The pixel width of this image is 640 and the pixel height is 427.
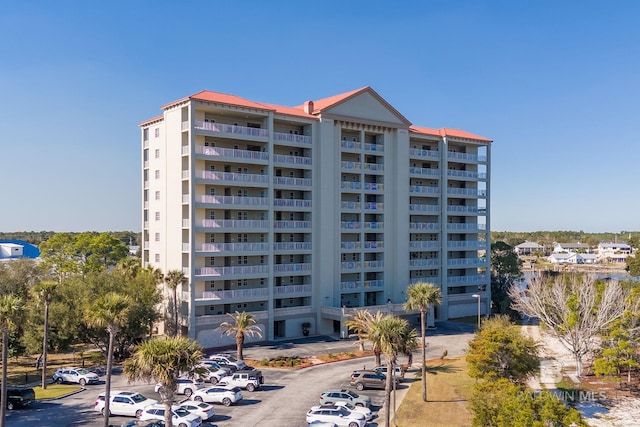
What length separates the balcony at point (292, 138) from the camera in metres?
64.1

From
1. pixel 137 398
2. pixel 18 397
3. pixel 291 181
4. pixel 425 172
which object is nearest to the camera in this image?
pixel 137 398

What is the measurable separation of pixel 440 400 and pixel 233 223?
31153mm

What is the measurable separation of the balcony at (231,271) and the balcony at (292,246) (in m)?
3.23

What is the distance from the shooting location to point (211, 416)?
3578 cm

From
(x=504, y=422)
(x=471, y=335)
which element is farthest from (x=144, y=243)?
(x=504, y=422)

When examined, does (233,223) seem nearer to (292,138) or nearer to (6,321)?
(292,138)

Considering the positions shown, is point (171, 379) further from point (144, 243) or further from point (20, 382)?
point (144, 243)

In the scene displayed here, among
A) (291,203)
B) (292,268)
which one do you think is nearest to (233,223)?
(291,203)

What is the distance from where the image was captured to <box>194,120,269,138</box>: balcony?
2319 inches

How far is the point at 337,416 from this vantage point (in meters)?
34.5

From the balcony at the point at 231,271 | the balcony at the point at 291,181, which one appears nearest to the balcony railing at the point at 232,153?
the balcony at the point at 291,181

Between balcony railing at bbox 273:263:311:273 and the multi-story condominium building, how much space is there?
0.45ft

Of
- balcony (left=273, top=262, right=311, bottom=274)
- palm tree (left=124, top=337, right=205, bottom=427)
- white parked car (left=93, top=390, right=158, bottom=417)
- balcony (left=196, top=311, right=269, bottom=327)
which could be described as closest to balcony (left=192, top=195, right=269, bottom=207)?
balcony (left=273, top=262, right=311, bottom=274)

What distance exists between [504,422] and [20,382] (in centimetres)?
4265
